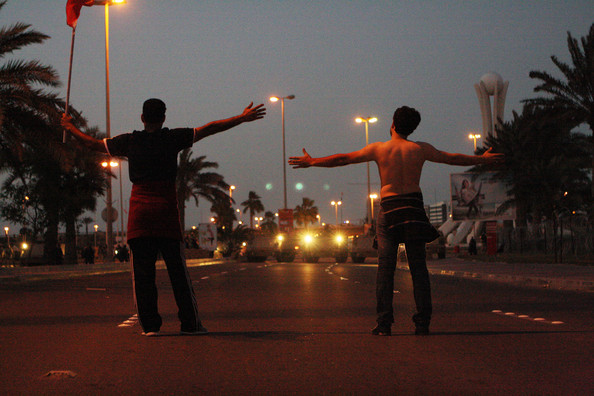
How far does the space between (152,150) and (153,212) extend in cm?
51

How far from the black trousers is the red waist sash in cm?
9

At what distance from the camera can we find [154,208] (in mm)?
6699

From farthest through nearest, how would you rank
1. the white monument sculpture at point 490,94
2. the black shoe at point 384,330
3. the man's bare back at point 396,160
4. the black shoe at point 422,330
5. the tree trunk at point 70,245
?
the white monument sculpture at point 490,94 < the tree trunk at point 70,245 < the man's bare back at point 396,160 < the black shoe at point 422,330 < the black shoe at point 384,330

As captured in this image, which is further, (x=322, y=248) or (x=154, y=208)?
(x=322, y=248)

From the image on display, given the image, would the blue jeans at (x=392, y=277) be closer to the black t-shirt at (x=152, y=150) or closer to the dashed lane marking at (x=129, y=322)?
the black t-shirt at (x=152, y=150)

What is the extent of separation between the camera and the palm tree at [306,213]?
156 metres

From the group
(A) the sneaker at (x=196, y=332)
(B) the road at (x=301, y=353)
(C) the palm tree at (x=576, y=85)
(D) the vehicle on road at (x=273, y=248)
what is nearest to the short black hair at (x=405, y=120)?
(B) the road at (x=301, y=353)

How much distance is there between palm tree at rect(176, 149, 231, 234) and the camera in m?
55.1

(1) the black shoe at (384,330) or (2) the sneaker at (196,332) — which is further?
(2) the sneaker at (196,332)

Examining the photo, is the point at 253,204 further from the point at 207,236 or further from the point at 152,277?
the point at 152,277

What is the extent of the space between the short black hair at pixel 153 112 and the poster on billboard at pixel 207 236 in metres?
63.6

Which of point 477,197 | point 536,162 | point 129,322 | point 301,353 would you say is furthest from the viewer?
point 477,197

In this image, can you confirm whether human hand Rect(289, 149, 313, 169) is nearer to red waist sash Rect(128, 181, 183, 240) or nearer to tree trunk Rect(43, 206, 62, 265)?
red waist sash Rect(128, 181, 183, 240)

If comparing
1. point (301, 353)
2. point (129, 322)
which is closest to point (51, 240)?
point (129, 322)
